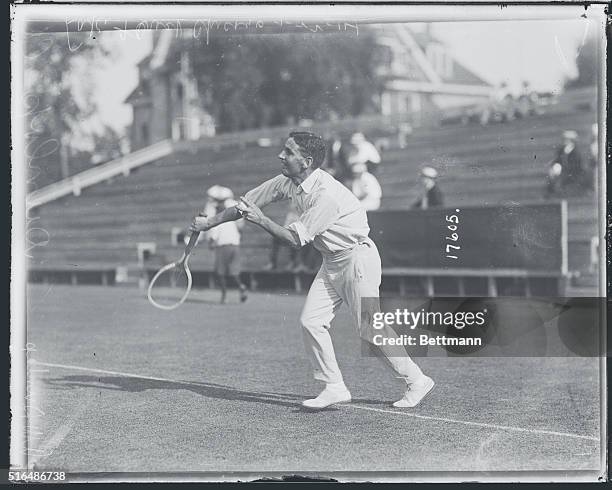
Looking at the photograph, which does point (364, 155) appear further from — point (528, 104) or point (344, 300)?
point (344, 300)

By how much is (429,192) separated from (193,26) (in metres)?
5.16

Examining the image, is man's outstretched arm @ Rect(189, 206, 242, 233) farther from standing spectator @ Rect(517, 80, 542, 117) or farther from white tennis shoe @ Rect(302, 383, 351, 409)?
standing spectator @ Rect(517, 80, 542, 117)

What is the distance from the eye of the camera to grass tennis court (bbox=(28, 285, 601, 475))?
6.13 m

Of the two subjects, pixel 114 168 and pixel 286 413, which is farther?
pixel 114 168

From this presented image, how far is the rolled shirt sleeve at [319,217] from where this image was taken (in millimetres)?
6624

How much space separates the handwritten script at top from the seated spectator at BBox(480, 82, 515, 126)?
4.61 m

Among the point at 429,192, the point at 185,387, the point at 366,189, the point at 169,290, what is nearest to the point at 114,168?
the point at 366,189

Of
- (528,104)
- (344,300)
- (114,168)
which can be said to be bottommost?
(344,300)

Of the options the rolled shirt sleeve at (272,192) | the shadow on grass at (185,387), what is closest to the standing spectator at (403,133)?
the shadow on grass at (185,387)

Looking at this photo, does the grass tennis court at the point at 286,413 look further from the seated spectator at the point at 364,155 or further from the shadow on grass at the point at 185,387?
the seated spectator at the point at 364,155

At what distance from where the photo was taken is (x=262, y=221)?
638 centimetres

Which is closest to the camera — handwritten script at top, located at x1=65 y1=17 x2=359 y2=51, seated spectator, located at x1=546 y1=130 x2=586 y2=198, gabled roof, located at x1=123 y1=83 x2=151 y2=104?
handwritten script at top, located at x1=65 y1=17 x2=359 y2=51

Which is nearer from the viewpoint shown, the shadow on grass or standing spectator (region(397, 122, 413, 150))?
the shadow on grass

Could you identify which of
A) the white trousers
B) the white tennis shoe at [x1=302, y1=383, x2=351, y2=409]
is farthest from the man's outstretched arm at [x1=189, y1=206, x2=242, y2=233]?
the white tennis shoe at [x1=302, y1=383, x2=351, y2=409]
